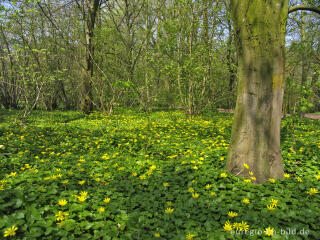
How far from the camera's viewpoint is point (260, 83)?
3.06m


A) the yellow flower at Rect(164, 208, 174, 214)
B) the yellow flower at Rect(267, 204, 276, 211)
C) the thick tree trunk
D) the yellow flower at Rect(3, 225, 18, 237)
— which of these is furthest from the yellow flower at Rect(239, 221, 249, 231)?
the yellow flower at Rect(3, 225, 18, 237)

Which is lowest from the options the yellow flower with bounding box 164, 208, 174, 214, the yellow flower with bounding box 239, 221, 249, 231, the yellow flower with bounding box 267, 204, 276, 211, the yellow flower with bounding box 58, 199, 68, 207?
the yellow flower with bounding box 164, 208, 174, 214

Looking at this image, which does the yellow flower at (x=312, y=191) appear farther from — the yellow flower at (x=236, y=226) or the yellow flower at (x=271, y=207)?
the yellow flower at (x=236, y=226)

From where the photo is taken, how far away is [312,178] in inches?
131

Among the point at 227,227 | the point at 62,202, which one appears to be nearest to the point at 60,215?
the point at 62,202

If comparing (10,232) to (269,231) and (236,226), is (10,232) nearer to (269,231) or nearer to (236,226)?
(236,226)

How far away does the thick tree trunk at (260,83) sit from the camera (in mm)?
3025

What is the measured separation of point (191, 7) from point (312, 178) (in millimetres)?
8691

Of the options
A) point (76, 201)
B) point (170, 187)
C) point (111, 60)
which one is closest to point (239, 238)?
point (170, 187)

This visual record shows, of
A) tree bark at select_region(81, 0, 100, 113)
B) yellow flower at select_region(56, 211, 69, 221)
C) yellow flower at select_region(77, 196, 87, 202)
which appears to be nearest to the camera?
yellow flower at select_region(56, 211, 69, 221)

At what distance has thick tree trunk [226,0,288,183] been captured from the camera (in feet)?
9.93

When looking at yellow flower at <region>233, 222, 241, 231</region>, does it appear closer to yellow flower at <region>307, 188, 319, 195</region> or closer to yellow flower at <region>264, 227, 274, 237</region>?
yellow flower at <region>264, 227, 274, 237</region>

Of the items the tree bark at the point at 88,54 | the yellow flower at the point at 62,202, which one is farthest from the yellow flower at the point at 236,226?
the tree bark at the point at 88,54

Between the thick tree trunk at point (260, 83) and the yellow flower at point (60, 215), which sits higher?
the thick tree trunk at point (260, 83)
